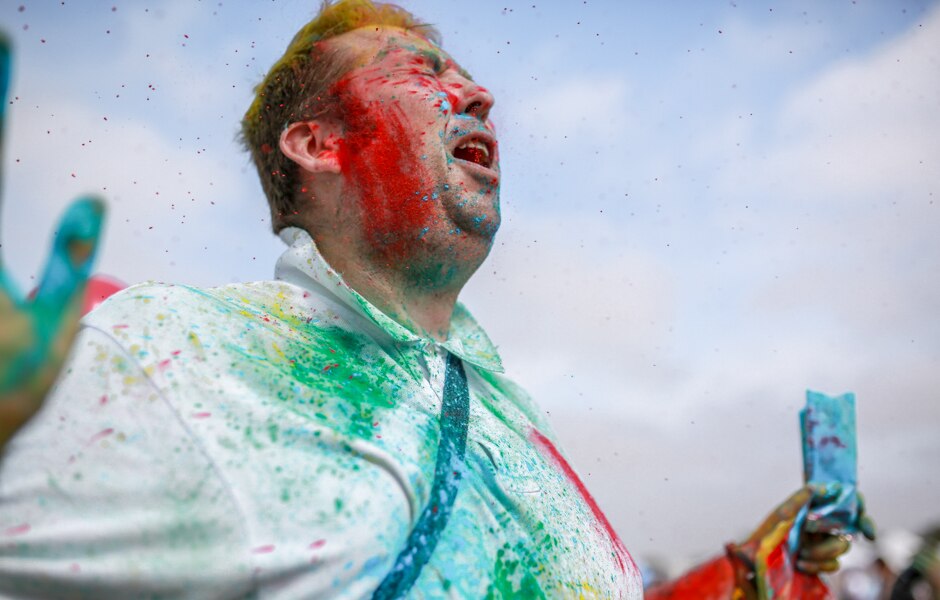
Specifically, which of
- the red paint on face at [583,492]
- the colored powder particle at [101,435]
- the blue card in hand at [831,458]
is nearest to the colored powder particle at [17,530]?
the colored powder particle at [101,435]

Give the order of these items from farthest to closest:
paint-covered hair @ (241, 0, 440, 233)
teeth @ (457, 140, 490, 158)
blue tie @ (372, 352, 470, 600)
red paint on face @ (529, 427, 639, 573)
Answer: paint-covered hair @ (241, 0, 440, 233) < teeth @ (457, 140, 490, 158) < red paint on face @ (529, 427, 639, 573) < blue tie @ (372, 352, 470, 600)

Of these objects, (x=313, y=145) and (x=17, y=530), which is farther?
(x=313, y=145)

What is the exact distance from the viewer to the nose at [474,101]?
2.38 m

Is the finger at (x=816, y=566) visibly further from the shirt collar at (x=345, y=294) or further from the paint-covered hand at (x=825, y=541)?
the shirt collar at (x=345, y=294)

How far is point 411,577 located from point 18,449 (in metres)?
0.69

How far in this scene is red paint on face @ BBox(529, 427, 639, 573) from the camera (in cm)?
207

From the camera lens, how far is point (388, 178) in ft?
7.29

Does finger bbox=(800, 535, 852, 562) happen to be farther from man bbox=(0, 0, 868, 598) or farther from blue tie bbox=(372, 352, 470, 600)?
blue tie bbox=(372, 352, 470, 600)

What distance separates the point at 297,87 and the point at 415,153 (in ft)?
1.78

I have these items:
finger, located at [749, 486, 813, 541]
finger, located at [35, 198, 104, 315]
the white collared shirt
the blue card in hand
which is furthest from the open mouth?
finger, located at [749, 486, 813, 541]

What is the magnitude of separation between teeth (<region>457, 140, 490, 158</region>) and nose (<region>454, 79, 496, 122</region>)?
9 centimetres

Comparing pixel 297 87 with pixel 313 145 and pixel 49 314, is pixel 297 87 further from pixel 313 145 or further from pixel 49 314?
pixel 49 314

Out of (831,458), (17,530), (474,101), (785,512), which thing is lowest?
(785,512)

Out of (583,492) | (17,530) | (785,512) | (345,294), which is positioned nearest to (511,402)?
(583,492)
